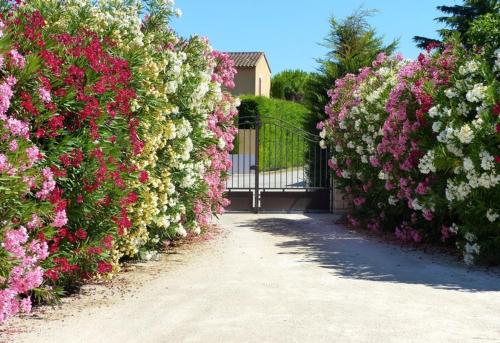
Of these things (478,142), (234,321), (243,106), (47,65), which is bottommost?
(234,321)

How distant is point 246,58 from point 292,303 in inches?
1597

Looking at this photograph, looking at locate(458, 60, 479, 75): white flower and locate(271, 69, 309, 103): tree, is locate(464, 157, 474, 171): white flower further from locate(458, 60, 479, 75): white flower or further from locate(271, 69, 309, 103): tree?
locate(271, 69, 309, 103): tree

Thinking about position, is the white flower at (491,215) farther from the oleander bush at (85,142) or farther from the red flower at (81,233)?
the red flower at (81,233)

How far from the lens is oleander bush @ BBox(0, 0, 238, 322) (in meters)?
5.49

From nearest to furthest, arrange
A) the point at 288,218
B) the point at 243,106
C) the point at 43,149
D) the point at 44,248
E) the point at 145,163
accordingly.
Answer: the point at 44,248 < the point at 43,149 < the point at 145,163 < the point at 288,218 < the point at 243,106

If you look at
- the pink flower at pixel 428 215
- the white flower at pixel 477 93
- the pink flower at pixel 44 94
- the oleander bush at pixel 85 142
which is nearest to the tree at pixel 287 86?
the pink flower at pixel 428 215

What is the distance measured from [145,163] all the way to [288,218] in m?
7.54

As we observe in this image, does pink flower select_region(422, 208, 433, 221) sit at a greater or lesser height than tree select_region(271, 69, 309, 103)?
lesser

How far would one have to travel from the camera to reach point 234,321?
5832 millimetres

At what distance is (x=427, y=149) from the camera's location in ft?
32.3

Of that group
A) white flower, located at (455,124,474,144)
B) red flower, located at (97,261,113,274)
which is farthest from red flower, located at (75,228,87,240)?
white flower, located at (455,124,474,144)

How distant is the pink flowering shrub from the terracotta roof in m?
30.6

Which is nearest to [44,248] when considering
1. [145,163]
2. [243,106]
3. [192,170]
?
[145,163]

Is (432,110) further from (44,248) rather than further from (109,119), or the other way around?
(44,248)
